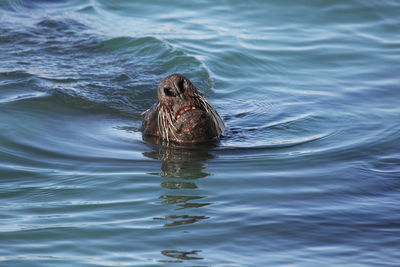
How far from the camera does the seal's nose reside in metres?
7.24

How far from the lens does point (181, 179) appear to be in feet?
23.2

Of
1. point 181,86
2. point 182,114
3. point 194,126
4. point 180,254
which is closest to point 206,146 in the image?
point 194,126

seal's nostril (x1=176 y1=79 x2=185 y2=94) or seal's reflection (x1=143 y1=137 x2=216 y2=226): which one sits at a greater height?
seal's nostril (x1=176 y1=79 x2=185 y2=94)

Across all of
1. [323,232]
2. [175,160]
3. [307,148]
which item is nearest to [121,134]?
[175,160]

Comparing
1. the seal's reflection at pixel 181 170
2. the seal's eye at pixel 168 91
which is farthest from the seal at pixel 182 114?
the seal's reflection at pixel 181 170

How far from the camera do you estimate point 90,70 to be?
37.3ft

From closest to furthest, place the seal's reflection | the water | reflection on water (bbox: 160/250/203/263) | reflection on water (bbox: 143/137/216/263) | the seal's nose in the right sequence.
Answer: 1. reflection on water (bbox: 160/250/203/263)
2. the water
3. reflection on water (bbox: 143/137/216/263)
4. the seal's reflection
5. the seal's nose

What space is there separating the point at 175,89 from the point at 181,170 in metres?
0.79

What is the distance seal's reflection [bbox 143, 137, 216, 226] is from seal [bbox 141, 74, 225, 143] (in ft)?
0.35

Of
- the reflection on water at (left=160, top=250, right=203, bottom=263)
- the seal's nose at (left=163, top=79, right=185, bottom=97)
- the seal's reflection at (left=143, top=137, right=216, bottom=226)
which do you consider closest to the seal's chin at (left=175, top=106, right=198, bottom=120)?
the seal's nose at (left=163, top=79, right=185, bottom=97)

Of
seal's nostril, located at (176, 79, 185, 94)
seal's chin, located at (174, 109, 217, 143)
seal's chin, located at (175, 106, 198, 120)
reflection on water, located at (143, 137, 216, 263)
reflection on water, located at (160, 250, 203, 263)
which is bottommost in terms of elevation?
reflection on water, located at (160, 250, 203, 263)

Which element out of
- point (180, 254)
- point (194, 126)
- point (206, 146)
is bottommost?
point (180, 254)

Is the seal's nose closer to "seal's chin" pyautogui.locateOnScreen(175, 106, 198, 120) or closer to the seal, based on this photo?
the seal

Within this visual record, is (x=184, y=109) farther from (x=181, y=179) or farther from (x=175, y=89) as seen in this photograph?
(x=181, y=179)
